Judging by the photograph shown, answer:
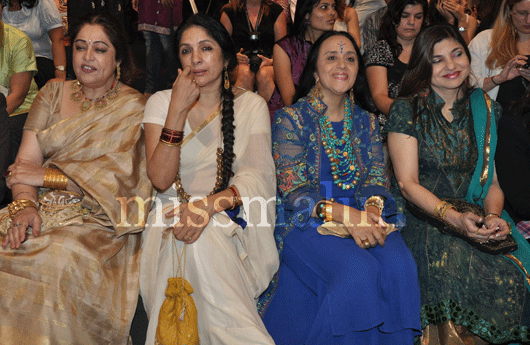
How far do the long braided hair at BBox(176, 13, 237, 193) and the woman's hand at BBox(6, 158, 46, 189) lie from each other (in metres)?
0.91

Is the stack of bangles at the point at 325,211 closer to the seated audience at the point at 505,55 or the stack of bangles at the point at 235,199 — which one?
the stack of bangles at the point at 235,199

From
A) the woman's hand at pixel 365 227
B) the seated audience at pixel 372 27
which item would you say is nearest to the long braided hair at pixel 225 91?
the woman's hand at pixel 365 227

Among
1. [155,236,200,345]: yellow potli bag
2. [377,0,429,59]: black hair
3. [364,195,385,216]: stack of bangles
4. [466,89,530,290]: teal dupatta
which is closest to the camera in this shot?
[155,236,200,345]: yellow potli bag

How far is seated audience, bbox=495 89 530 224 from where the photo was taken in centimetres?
309

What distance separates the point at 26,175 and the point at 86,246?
0.53 meters

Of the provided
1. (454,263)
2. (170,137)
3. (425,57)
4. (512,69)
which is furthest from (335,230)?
(512,69)

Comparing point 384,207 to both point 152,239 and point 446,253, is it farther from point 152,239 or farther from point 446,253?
point 152,239

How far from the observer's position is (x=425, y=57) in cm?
315

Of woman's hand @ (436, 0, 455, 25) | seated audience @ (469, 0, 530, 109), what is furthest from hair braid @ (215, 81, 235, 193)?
woman's hand @ (436, 0, 455, 25)

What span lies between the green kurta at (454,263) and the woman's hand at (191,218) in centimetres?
110

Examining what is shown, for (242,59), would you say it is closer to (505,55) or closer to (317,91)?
(317,91)

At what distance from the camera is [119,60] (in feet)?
10.3

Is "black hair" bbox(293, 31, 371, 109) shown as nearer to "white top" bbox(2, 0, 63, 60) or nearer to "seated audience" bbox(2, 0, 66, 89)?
"seated audience" bbox(2, 0, 66, 89)

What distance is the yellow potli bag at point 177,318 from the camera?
2.47 m
